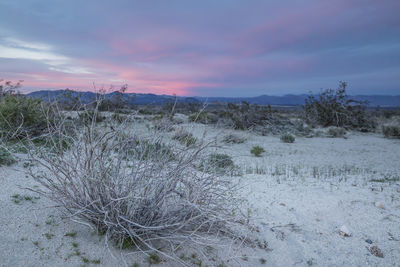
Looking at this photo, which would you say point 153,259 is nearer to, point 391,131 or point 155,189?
point 155,189

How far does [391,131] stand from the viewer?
631 inches

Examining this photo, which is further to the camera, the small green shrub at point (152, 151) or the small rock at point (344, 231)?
the small rock at point (344, 231)

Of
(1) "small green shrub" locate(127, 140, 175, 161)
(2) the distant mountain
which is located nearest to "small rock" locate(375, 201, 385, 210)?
(2) the distant mountain

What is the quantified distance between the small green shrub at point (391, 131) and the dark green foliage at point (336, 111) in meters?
2.79

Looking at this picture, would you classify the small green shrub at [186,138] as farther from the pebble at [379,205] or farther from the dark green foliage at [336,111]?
the dark green foliage at [336,111]

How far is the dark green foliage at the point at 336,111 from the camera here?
765 inches

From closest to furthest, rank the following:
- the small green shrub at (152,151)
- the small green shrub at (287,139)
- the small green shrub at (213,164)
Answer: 1. the small green shrub at (152,151)
2. the small green shrub at (213,164)
3. the small green shrub at (287,139)

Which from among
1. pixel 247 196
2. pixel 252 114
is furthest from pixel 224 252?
pixel 252 114

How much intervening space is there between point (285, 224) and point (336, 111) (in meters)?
18.1

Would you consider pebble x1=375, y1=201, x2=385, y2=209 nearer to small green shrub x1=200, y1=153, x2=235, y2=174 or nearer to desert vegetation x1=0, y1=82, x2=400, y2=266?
desert vegetation x1=0, y1=82, x2=400, y2=266

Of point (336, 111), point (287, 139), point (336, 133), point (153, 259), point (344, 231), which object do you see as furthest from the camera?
point (336, 111)

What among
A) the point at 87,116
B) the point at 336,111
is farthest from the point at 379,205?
the point at 336,111

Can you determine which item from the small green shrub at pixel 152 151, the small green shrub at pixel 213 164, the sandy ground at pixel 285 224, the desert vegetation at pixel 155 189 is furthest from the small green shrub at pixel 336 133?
the small green shrub at pixel 152 151

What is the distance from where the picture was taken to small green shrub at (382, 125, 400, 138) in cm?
1580
